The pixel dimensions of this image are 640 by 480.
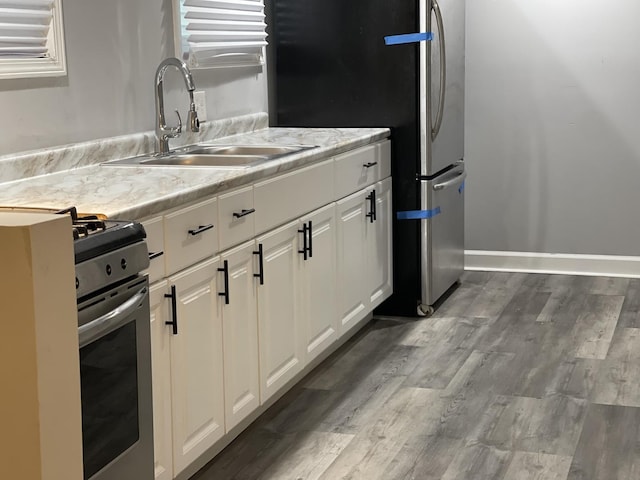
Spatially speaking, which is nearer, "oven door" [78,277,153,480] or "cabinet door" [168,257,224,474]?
"oven door" [78,277,153,480]

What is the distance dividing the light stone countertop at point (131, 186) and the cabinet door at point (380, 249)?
0.72 meters

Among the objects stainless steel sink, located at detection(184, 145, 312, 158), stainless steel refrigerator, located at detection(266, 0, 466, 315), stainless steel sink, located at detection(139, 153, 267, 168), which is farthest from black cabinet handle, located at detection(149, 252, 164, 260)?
stainless steel refrigerator, located at detection(266, 0, 466, 315)

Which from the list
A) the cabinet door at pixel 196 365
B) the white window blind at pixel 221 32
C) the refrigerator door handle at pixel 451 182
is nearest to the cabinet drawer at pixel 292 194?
the cabinet door at pixel 196 365

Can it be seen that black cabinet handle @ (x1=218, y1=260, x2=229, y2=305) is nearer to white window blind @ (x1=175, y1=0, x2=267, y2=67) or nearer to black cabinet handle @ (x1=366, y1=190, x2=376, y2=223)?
white window blind @ (x1=175, y1=0, x2=267, y2=67)

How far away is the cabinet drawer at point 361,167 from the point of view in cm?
381

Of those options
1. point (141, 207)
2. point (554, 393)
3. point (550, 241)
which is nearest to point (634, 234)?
point (550, 241)

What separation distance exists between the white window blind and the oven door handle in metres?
1.84

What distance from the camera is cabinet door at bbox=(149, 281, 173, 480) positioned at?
2.42m

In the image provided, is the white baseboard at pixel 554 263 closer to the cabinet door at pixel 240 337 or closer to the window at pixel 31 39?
the cabinet door at pixel 240 337

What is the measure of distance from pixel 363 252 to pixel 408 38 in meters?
0.98

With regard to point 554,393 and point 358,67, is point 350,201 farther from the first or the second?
point 554,393

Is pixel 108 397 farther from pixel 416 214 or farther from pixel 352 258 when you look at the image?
pixel 416 214

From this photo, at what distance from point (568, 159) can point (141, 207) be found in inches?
138

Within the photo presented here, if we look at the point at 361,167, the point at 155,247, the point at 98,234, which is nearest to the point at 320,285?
the point at 361,167
